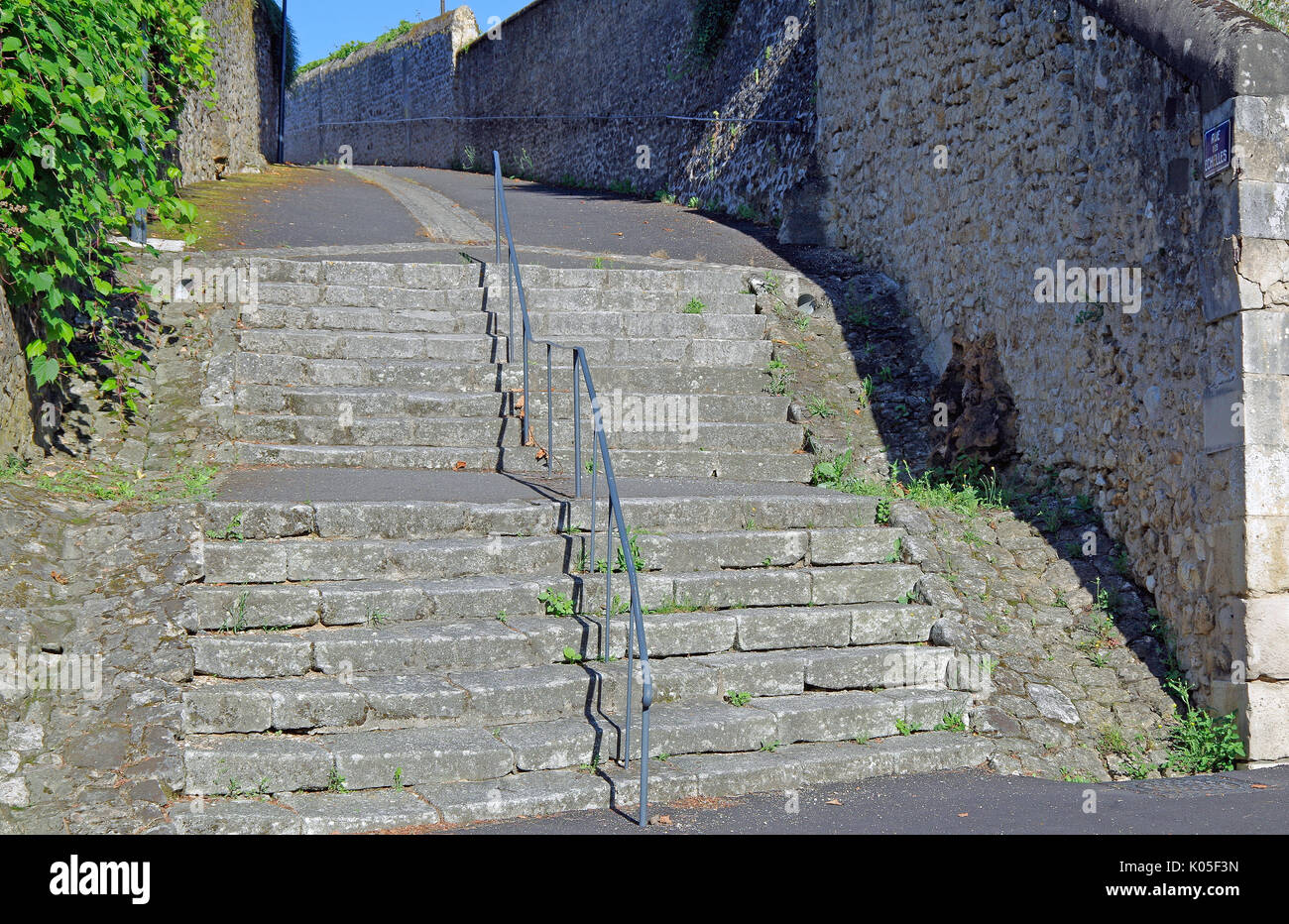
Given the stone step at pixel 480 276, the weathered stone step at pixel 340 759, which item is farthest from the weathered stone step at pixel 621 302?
the weathered stone step at pixel 340 759

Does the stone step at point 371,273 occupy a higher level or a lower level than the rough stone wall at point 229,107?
lower

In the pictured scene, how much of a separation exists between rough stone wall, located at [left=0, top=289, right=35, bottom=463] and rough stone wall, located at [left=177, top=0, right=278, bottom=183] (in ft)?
22.1

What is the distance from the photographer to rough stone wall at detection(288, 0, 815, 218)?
12.3m

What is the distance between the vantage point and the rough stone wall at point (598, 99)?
486 inches

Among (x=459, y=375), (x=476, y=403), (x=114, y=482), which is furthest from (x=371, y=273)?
(x=114, y=482)

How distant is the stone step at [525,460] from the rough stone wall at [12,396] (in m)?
1.07

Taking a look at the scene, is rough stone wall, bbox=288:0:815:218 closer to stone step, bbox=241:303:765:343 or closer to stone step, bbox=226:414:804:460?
stone step, bbox=241:303:765:343

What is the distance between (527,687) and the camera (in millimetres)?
4562

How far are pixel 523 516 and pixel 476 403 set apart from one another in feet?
5.37

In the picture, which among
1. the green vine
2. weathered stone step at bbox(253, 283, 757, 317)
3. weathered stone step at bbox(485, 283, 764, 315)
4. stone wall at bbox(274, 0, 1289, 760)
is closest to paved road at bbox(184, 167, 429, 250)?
weathered stone step at bbox(253, 283, 757, 317)

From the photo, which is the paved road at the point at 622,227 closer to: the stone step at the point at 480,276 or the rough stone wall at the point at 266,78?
the stone step at the point at 480,276

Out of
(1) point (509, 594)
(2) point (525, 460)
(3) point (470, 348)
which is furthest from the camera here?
(3) point (470, 348)

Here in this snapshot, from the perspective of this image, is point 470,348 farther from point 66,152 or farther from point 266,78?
point 266,78

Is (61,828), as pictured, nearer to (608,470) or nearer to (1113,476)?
(608,470)
